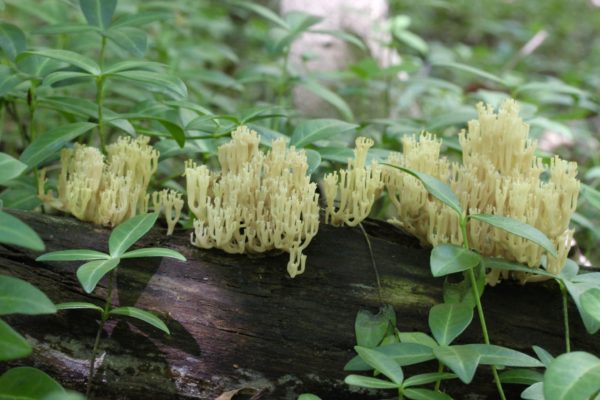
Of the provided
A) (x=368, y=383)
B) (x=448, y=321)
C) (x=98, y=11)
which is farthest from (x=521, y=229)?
(x=98, y=11)

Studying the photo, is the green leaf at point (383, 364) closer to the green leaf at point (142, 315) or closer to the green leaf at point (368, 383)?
the green leaf at point (368, 383)

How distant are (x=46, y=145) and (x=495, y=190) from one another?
1749 millimetres

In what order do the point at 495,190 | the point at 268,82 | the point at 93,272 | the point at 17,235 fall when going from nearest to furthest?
the point at 17,235
the point at 93,272
the point at 495,190
the point at 268,82

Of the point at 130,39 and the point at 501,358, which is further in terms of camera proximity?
the point at 130,39

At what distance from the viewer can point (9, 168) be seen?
1734mm

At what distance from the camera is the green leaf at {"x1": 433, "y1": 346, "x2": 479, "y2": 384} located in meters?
1.71

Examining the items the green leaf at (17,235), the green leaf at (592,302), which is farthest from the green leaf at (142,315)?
the green leaf at (592,302)

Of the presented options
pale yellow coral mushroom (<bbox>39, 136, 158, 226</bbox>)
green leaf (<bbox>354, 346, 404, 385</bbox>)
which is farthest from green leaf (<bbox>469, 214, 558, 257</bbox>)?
pale yellow coral mushroom (<bbox>39, 136, 158, 226</bbox>)

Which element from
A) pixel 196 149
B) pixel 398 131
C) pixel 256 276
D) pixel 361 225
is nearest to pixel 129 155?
pixel 196 149

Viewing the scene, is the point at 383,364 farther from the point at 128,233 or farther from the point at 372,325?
the point at 128,233

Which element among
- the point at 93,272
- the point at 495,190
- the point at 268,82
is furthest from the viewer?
the point at 268,82

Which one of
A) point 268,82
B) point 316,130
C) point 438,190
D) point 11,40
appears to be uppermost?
point 268,82

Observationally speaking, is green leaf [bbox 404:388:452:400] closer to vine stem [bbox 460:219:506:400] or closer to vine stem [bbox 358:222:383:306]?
vine stem [bbox 460:219:506:400]

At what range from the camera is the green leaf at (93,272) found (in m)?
1.82
